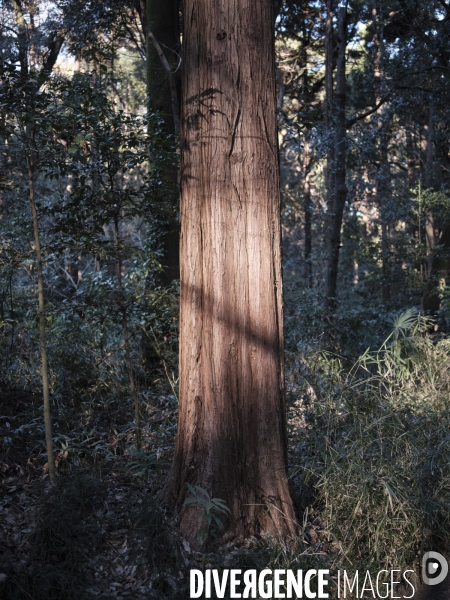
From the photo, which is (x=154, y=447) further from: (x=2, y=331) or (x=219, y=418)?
(x=2, y=331)

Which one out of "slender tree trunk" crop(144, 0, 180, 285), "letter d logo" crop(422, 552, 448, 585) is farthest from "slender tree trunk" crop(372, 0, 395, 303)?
"letter d logo" crop(422, 552, 448, 585)

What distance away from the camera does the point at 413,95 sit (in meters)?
13.8

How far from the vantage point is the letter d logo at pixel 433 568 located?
13.7 ft

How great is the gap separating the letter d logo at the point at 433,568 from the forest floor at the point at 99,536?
0.31 ft

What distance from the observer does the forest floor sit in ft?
12.1

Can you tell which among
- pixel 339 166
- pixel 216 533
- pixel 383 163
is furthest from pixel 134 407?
pixel 383 163

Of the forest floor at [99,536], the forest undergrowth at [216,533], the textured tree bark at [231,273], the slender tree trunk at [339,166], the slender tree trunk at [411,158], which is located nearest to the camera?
the forest floor at [99,536]

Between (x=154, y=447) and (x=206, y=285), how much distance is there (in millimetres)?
2105

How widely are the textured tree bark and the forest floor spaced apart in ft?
0.73

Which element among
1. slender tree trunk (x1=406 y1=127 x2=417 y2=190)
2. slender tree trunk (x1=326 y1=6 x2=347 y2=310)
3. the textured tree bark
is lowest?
the textured tree bark

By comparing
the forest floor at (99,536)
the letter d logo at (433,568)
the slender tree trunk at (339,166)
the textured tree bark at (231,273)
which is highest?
the slender tree trunk at (339,166)

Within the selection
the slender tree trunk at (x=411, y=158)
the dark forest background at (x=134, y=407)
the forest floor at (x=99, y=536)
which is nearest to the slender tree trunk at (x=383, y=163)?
the slender tree trunk at (x=411, y=158)

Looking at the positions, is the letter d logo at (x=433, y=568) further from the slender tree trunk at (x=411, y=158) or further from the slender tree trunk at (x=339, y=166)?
the slender tree trunk at (x=411, y=158)

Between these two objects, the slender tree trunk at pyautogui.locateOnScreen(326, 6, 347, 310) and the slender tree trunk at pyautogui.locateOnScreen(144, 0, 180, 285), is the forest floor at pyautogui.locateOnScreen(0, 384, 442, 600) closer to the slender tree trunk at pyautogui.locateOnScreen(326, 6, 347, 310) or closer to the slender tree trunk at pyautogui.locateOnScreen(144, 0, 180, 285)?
→ the slender tree trunk at pyautogui.locateOnScreen(144, 0, 180, 285)
